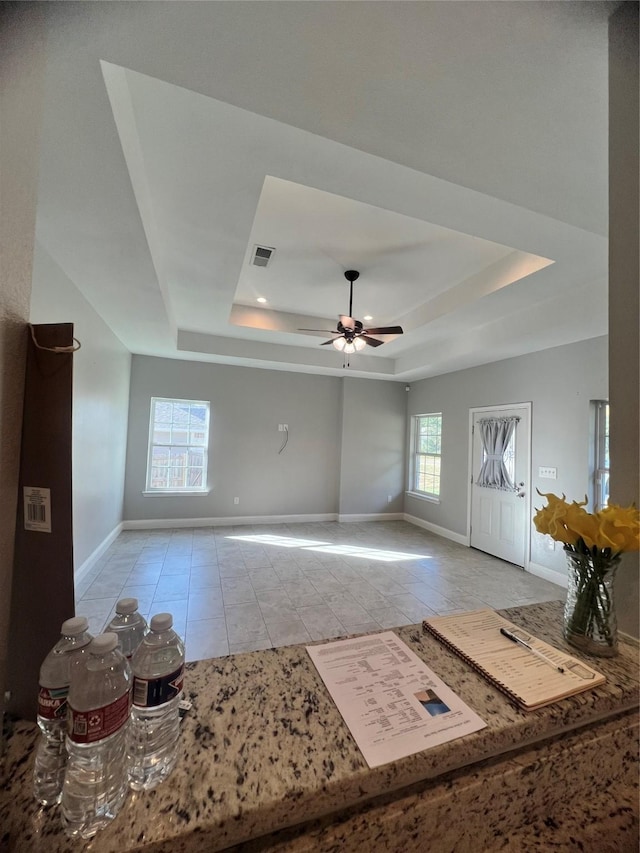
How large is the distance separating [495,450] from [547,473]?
0.78 meters

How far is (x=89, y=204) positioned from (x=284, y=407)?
434cm

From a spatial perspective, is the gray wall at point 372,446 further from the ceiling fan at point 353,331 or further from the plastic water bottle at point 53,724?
the plastic water bottle at point 53,724

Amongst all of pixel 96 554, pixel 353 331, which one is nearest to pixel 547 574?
pixel 353 331

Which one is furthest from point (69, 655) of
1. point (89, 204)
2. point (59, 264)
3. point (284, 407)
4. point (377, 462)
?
point (377, 462)

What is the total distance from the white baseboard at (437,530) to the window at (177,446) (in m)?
3.73

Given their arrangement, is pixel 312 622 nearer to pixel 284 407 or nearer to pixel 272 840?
pixel 272 840

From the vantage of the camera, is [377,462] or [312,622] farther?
[377,462]

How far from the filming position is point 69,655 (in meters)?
0.62

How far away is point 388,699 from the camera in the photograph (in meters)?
0.76

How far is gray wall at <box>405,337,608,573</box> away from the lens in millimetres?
3633

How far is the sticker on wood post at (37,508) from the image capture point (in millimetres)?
740

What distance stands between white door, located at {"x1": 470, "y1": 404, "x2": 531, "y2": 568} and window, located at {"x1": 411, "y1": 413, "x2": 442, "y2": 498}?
33.8 inches

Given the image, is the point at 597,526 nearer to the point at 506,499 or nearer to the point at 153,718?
the point at 153,718

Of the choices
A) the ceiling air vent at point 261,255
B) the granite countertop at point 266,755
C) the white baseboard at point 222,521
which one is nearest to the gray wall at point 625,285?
the granite countertop at point 266,755
